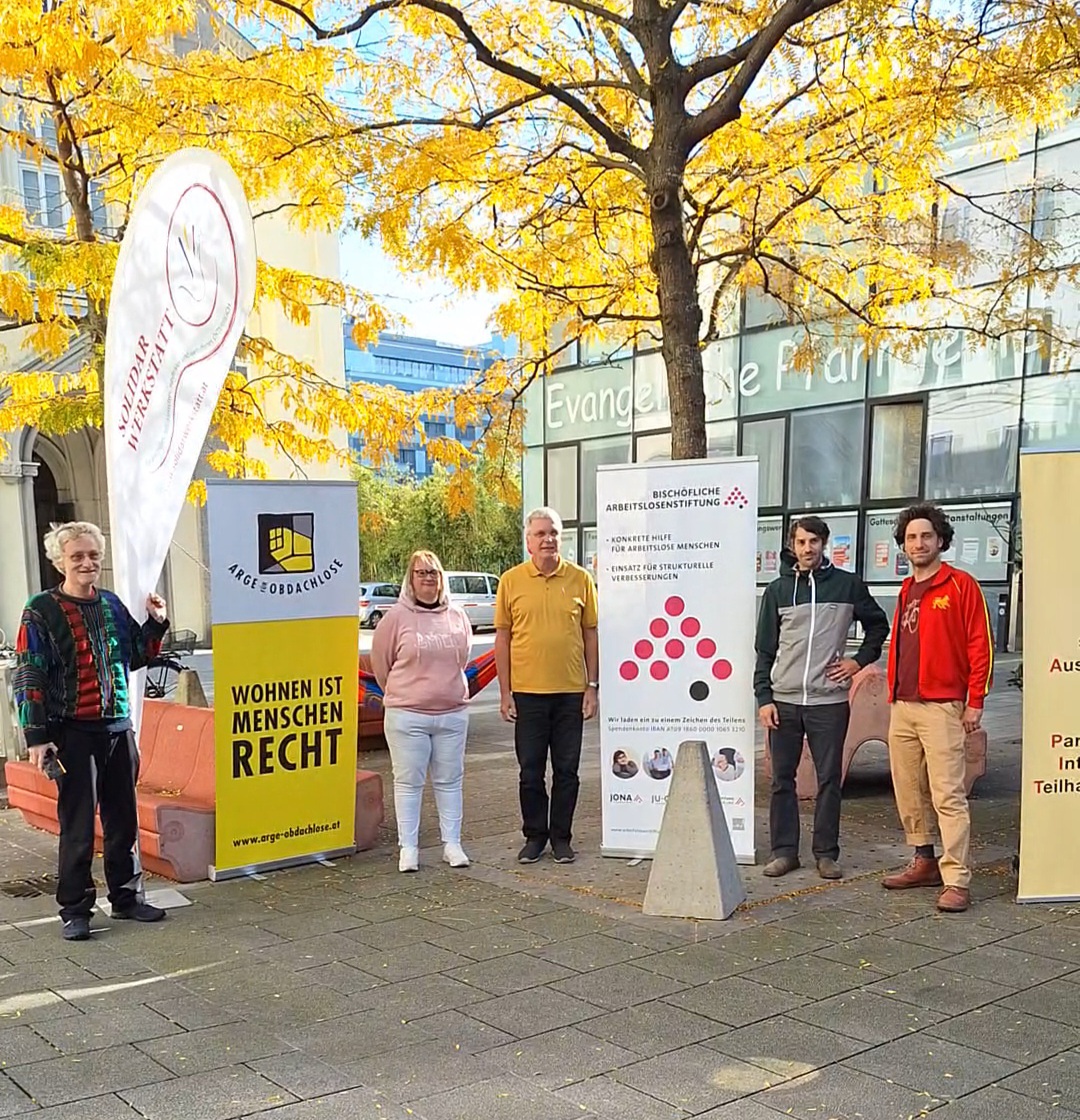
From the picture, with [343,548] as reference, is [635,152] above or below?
above

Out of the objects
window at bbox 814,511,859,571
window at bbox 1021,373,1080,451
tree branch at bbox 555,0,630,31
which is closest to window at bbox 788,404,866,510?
window at bbox 814,511,859,571

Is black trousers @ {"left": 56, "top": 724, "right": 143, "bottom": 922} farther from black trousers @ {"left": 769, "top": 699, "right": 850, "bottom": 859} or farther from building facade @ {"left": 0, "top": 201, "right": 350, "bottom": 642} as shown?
building facade @ {"left": 0, "top": 201, "right": 350, "bottom": 642}

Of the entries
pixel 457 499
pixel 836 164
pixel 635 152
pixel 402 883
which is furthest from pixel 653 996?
pixel 836 164

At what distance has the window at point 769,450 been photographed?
20344 mm

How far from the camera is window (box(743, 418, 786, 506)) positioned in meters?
20.3

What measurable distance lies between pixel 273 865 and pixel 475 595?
967 inches

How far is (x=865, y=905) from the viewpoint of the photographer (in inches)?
198

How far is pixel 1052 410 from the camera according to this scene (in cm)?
1675

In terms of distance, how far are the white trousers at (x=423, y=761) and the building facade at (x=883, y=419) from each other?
10104 mm

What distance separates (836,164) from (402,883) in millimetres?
6355

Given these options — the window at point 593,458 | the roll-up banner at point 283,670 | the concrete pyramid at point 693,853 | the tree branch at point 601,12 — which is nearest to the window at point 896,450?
the window at point 593,458

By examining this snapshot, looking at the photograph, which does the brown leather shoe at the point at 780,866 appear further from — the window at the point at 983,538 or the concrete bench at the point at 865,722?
the window at the point at 983,538

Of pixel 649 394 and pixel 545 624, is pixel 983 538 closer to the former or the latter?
pixel 649 394

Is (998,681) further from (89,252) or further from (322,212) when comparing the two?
(89,252)
